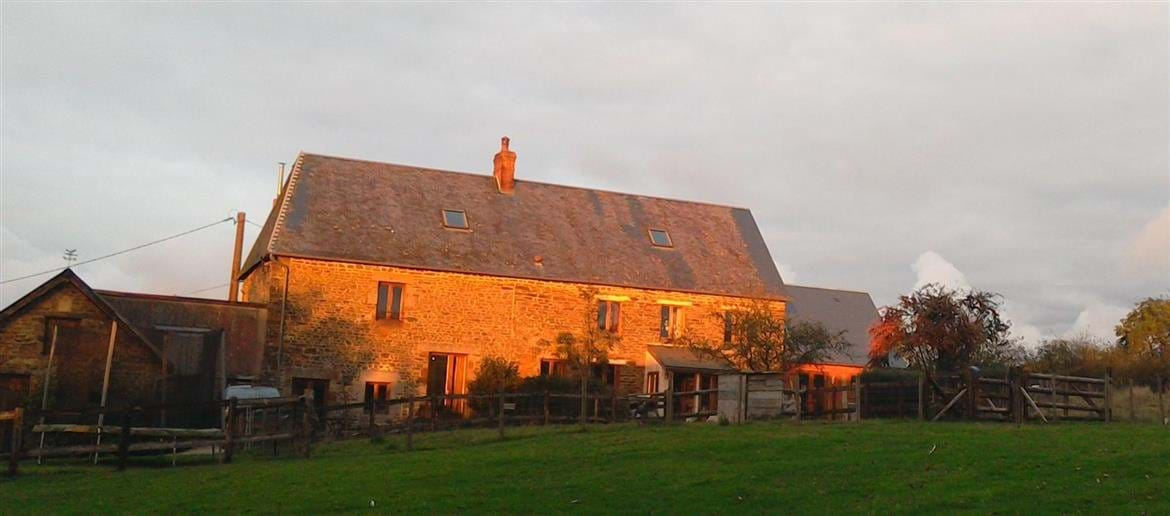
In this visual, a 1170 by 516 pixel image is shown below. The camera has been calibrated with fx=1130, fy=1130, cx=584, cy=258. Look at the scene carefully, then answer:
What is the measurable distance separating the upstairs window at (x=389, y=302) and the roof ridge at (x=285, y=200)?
344 centimetres

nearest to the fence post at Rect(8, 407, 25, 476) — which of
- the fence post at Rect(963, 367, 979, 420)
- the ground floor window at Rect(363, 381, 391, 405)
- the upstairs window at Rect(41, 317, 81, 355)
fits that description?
the upstairs window at Rect(41, 317, 81, 355)

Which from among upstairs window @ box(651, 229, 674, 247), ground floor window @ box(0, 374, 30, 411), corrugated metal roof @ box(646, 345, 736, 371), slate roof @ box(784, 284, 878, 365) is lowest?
ground floor window @ box(0, 374, 30, 411)

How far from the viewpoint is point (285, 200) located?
3541 cm

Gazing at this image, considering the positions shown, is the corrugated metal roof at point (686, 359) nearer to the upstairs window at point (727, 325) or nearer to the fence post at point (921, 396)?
the upstairs window at point (727, 325)

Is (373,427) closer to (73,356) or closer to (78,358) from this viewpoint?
(78,358)

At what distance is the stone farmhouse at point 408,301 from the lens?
27.7 metres

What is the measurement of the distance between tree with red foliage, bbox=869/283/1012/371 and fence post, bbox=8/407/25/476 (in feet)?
85.9

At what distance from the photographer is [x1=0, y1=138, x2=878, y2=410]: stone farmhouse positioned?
90.9 ft

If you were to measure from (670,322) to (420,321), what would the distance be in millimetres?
8680

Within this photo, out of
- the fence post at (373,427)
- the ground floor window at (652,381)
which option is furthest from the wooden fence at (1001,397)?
the fence post at (373,427)

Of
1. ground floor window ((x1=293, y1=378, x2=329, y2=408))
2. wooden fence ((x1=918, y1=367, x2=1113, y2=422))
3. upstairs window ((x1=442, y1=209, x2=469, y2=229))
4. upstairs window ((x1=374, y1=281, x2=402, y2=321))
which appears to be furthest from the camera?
upstairs window ((x1=442, y1=209, x2=469, y2=229))

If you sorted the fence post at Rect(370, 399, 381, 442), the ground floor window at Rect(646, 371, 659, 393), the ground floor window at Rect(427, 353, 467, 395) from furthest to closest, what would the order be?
the ground floor window at Rect(646, 371, 659, 393) → the ground floor window at Rect(427, 353, 467, 395) → the fence post at Rect(370, 399, 381, 442)

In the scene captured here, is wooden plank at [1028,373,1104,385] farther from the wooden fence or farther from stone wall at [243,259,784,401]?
stone wall at [243,259,784,401]

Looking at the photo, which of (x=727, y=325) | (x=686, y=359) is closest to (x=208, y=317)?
(x=686, y=359)
